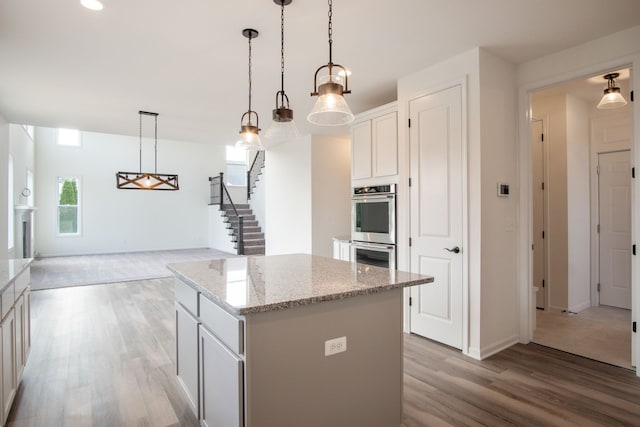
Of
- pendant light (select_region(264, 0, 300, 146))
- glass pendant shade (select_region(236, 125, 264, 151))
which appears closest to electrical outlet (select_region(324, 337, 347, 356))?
pendant light (select_region(264, 0, 300, 146))

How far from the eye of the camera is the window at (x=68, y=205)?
9758mm

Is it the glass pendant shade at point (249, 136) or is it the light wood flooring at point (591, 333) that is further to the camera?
the light wood flooring at point (591, 333)

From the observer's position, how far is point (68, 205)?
32.4ft

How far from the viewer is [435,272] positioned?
3.32 m

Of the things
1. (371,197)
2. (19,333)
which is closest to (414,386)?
(371,197)

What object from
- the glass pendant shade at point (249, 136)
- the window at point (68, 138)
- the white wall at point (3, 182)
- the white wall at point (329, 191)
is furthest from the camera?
the window at point (68, 138)

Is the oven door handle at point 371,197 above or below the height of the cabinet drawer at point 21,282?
above

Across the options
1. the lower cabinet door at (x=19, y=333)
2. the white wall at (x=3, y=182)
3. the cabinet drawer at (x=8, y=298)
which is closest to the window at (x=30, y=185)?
the white wall at (x=3, y=182)

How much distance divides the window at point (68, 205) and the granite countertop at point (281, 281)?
31.2ft

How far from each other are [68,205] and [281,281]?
10490mm

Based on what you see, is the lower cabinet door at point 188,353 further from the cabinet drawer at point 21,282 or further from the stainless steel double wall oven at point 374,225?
the stainless steel double wall oven at point 374,225

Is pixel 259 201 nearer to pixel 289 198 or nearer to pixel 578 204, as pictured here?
pixel 289 198

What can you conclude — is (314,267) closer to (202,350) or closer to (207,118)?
(202,350)

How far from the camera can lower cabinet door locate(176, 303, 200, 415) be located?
2.10 metres
